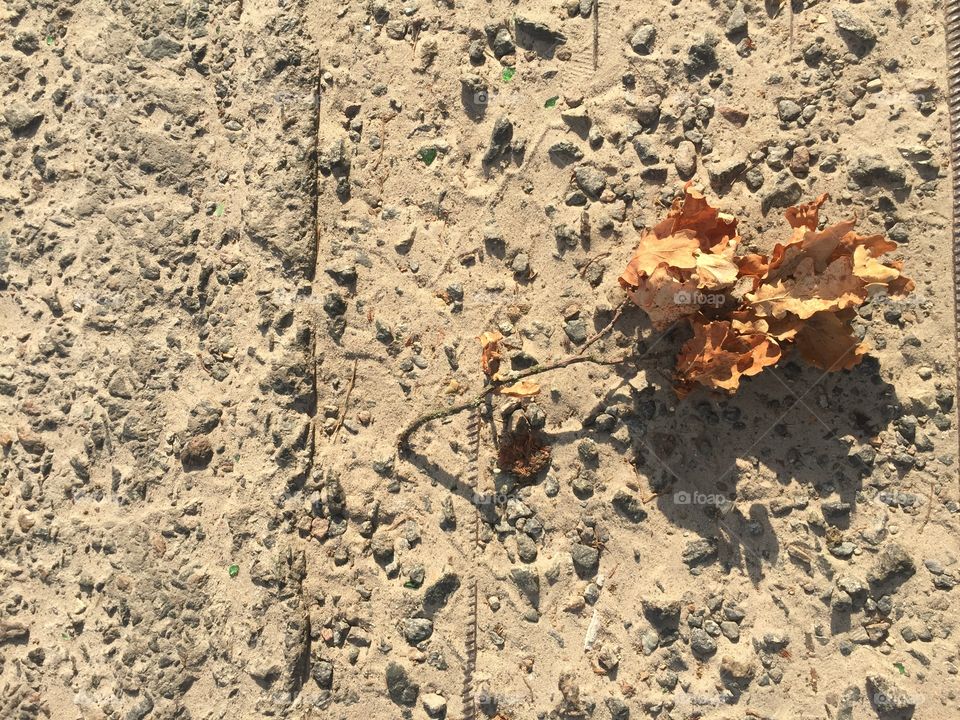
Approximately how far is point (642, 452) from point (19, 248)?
12.2 ft

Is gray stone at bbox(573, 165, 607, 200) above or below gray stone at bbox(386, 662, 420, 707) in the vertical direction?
above

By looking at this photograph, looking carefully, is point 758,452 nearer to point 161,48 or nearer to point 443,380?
point 443,380

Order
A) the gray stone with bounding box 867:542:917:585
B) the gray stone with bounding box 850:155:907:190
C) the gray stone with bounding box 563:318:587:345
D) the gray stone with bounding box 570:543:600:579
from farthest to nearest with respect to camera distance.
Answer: the gray stone with bounding box 563:318:587:345
the gray stone with bounding box 570:543:600:579
the gray stone with bounding box 850:155:907:190
the gray stone with bounding box 867:542:917:585

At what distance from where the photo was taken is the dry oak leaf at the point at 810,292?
11.1 feet

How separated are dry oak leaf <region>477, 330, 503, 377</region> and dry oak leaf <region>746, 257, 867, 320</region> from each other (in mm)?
1272

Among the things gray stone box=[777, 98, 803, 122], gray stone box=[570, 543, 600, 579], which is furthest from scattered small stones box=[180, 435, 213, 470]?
gray stone box=[777, 98, 803, 122]

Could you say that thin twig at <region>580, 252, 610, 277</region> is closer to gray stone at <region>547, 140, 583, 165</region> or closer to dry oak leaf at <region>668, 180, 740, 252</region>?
dry oak leaf at <region>668, 180, 740, 252</region>

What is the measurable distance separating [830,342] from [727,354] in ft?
1.72

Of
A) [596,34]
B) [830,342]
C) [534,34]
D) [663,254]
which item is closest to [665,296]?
[663,254]

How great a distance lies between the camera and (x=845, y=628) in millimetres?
3641

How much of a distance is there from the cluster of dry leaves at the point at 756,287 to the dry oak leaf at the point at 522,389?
72 centimetres

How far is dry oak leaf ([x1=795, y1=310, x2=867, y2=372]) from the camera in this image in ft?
11.4

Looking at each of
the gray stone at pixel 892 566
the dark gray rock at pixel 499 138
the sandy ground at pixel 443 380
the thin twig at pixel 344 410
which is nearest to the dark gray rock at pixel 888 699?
the sandy ground at pixel 443 380

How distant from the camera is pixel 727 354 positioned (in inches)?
136
